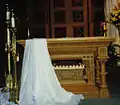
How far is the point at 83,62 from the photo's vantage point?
4480 mm

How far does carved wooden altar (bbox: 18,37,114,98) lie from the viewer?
14.0ft

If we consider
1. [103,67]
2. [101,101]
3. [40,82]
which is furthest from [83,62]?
[40,82]

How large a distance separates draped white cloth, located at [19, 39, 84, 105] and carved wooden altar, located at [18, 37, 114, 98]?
0.27 metres

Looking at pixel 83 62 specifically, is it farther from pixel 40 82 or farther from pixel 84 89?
pixel 40 82

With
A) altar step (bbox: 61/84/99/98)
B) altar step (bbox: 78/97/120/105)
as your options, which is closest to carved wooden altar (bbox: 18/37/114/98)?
altar step (bbox: 61/84/99/98)

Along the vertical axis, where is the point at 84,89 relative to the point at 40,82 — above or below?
below

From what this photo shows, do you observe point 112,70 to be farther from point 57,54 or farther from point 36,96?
point 36,96

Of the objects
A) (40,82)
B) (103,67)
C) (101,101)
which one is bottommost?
(101,101)

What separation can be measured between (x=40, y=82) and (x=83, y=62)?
2.67 feet

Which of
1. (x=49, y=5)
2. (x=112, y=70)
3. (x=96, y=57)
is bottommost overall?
(x=112, y=70)

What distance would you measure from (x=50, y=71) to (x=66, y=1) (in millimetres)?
3488

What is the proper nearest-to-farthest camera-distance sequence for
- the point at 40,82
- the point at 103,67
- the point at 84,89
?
1. the point at 40,82
2. the point at 103,67
3. the point at 84,89

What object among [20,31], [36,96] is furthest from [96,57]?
[20,31]

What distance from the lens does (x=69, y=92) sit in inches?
167
